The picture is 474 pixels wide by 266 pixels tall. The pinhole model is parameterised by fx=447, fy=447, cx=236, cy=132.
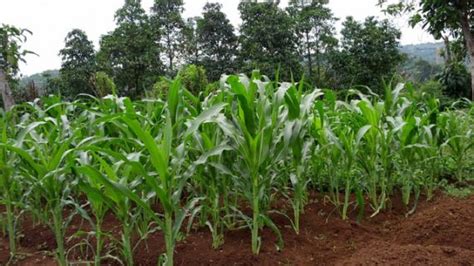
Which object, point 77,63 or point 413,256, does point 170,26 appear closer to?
point 77,63

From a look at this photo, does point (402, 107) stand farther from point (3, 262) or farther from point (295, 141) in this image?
point (3, 262)

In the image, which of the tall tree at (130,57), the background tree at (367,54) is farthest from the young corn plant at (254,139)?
the background tree at (367,54)

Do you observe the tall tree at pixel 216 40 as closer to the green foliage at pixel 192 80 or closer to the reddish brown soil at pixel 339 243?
the green foliage at pixel 192 80

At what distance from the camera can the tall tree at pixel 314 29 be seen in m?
22.1

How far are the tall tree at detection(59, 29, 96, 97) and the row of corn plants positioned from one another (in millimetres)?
17228

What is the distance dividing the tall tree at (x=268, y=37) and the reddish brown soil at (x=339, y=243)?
640 inches

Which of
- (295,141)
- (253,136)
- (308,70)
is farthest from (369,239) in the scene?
(308,70)

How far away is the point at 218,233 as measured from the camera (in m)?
2.45

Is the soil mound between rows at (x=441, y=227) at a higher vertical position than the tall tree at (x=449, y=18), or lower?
lower

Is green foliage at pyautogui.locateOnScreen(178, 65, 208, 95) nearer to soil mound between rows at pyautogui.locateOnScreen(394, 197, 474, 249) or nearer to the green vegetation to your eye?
the green vegetation

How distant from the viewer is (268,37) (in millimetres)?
18953

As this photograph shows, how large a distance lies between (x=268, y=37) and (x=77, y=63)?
8781 mm

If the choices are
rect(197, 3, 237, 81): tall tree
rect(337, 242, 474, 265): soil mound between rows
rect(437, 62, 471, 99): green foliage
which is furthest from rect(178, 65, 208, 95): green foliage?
rect(337, 242, 474, 265): soil mound between rows

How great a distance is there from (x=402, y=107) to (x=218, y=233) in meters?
1.57
